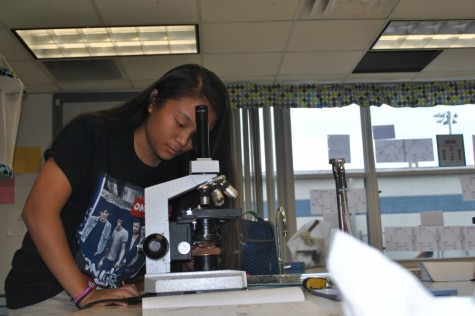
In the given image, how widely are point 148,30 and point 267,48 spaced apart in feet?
2.70

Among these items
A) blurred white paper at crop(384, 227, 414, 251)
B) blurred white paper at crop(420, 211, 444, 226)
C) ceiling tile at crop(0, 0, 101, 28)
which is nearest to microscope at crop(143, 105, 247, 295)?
ceiling tile at crop(0, 0, 101, 28)

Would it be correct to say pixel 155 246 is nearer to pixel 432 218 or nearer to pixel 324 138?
pixel 324 138

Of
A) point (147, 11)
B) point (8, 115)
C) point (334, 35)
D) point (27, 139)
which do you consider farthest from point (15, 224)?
point (334, 35)

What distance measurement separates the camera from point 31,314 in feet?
3.42

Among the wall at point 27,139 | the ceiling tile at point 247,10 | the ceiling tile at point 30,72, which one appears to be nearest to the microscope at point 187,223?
the ceiling tile at point 247,10

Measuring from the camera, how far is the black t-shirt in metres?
1.08

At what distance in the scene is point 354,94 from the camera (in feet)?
14.3

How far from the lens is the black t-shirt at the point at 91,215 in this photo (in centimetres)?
108

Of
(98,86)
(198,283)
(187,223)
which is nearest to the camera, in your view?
(198,283)

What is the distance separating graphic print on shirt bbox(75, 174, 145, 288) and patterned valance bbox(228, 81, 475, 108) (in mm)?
3111

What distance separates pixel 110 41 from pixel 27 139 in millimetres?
1310

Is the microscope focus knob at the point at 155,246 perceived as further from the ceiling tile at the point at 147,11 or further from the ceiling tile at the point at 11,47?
the ceiling tile at the point at 11,47

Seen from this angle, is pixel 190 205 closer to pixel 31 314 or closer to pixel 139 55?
pixel 31 314

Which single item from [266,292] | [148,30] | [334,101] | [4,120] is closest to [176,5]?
[148,30]
